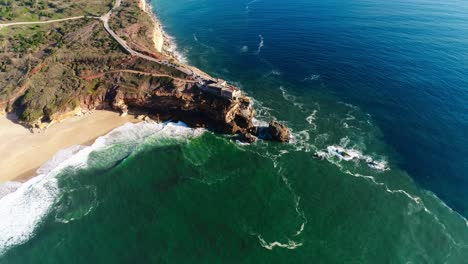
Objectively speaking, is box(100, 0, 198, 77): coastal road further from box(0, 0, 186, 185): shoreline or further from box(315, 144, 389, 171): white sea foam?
box(315, 144, 389, 171): white sea foam

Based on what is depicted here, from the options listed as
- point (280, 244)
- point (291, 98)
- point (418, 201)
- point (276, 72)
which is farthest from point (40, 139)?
point (418, 201)

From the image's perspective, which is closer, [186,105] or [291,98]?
[186,105]

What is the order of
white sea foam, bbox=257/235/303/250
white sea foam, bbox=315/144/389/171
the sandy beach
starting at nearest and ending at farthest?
white sea foam, bbox=257/235/303/250, white sea foam, bbox=315/144/389/171, the sandy beach

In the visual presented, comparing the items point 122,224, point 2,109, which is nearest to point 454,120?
point 122,224

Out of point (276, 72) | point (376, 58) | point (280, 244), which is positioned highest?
point (376, 58)

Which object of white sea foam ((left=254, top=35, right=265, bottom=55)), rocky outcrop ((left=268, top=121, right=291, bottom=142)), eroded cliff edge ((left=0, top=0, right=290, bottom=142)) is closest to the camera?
rocky outcrop ((left=268, top=121, right=291, bottom=142))

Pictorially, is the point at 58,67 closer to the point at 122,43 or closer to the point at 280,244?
the point at 122,43

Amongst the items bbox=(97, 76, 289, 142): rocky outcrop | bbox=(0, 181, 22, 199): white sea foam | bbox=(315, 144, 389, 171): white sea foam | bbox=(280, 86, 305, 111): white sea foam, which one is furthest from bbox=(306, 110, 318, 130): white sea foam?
bbox=(0, 181, 22, 199): white sea foam
